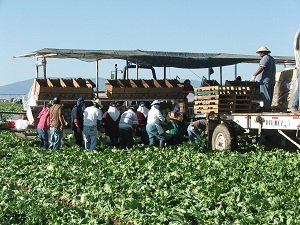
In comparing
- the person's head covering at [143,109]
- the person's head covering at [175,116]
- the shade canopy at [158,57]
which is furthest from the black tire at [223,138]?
the shade canopy at [158,57]

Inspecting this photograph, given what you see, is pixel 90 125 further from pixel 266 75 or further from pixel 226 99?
pixel 266 75

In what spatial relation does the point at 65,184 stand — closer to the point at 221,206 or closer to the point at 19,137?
the point at 221,206

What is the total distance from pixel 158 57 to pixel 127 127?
18.2ft

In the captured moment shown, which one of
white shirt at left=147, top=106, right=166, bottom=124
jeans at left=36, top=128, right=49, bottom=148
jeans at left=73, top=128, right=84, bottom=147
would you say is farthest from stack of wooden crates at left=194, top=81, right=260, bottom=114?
jeans at left=36, top=128, right=49, bottom=148

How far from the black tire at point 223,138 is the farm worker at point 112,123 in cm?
393

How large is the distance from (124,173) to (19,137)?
1166 cm

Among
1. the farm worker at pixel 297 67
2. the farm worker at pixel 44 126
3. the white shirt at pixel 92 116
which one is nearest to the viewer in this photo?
the farm worker at pixel 297 67

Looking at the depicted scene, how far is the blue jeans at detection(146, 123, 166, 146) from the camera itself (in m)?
18.9

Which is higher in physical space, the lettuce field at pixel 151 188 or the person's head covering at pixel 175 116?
the person's head covering at pixel 175 116

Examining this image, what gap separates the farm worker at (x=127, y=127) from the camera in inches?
745

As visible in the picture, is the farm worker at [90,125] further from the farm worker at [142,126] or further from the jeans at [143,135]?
the jeans at [143,135]

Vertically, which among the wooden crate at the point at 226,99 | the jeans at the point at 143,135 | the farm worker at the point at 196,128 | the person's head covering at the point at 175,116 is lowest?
the jeans at the point at 143,135

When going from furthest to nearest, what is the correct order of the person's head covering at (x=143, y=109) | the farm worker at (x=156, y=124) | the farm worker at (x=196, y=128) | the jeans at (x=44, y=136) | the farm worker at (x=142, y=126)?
the person's head covering at (x=143, y=109), the farm worker at (x=142, y=126), the jeans at (x=44, y=136), the farm worker at (x=156, y=124), the farm worker at (x=196, y=128)

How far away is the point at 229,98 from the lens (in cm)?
1639
